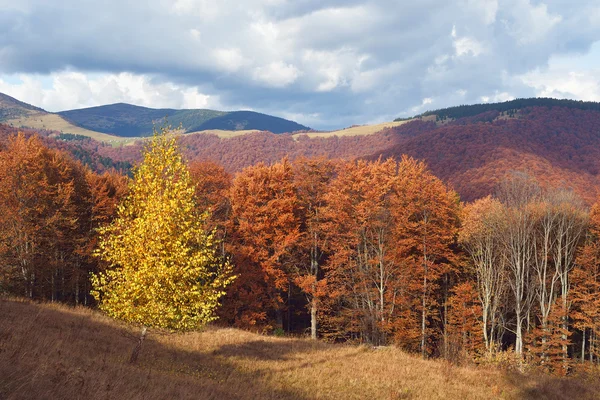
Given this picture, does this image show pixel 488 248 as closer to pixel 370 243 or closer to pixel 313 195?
pixel 370 243

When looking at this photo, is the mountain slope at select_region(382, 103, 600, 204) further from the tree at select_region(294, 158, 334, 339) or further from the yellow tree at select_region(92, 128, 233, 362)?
the yellow tree at select_region(92, 128, 233, 362)

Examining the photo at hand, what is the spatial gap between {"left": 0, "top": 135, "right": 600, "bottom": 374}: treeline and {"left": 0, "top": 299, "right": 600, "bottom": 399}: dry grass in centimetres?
860

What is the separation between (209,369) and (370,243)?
19.7 metres

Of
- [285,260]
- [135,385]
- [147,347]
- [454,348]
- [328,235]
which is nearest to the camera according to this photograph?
[135,385]

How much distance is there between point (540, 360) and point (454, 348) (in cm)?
1060

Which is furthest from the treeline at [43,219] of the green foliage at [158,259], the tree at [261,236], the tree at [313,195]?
the green foliage at [158,259]

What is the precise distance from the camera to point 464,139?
133 metres

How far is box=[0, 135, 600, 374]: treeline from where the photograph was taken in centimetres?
3016

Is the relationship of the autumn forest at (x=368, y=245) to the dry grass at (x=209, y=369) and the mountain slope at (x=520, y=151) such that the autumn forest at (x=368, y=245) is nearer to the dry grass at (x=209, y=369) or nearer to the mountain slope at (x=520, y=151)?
the dry grass at (x=209, y=369)

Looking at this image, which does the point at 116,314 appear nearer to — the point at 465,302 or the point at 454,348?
the point at 454,348

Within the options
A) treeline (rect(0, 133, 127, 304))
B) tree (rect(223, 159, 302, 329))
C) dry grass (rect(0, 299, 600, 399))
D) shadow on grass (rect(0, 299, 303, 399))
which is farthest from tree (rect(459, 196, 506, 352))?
treeline (rect(0, 133, 127, 304))

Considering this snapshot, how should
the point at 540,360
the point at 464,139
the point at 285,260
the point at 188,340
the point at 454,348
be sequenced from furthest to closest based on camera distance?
1. the point at 464,139
2. the point at 285,260
3. the point at 540,360
4. the point at 454,348
5. the point at 188,340

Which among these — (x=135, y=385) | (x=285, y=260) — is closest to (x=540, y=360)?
(x=285, y=260)

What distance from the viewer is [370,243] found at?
106ft
